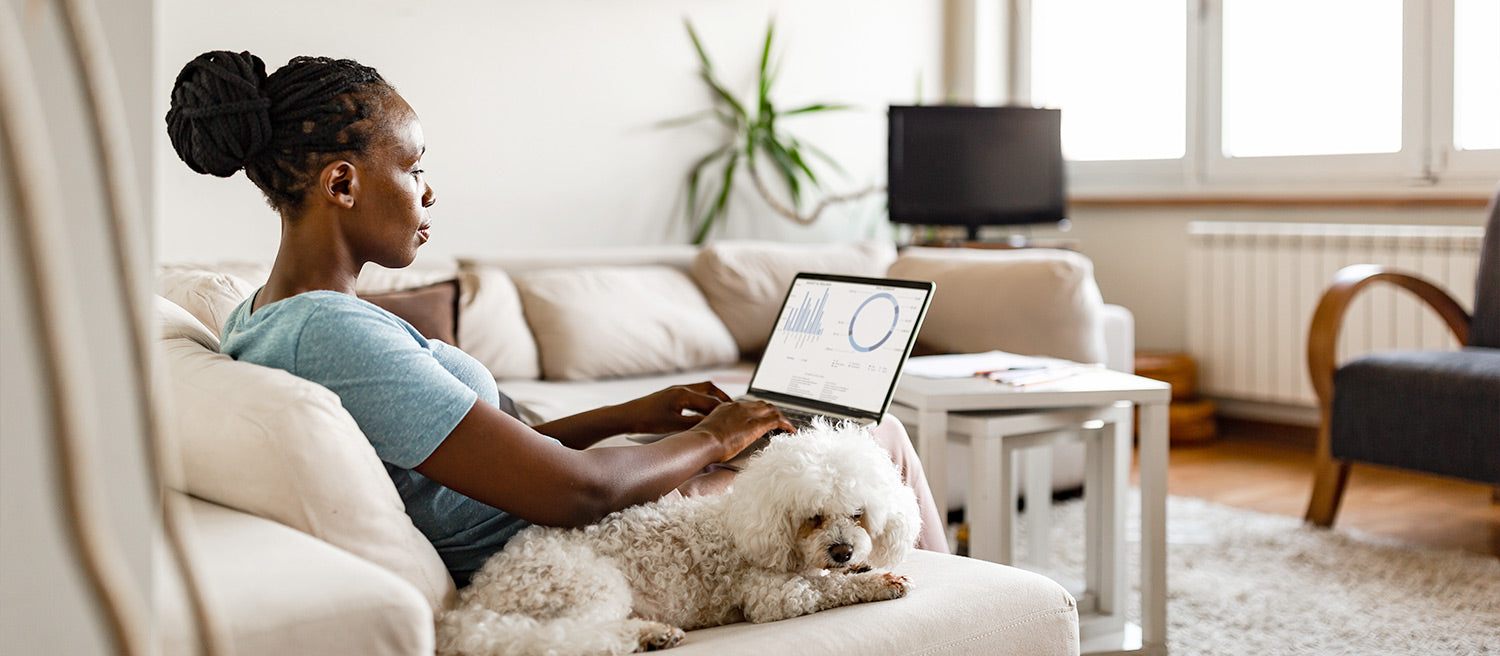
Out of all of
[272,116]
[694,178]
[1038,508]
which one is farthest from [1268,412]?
[272,116]

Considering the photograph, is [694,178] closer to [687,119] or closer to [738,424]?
[687,119]

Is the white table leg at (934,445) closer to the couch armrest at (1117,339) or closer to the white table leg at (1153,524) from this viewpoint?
the white table leg at (1153,524)

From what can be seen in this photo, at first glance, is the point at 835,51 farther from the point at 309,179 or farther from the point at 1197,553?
the point at 309,179

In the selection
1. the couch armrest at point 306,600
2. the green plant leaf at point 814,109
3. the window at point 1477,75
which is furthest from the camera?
the green plant leaf at point 814,109

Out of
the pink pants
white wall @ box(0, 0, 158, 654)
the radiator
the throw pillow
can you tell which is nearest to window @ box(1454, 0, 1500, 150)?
the radiator

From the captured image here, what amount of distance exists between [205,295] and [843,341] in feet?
3.03

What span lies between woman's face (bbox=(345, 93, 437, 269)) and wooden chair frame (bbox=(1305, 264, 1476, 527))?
2390 mm

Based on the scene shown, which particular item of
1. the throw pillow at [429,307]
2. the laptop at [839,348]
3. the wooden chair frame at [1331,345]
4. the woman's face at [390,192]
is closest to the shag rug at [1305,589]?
the wooden chair frame at [1331,345]

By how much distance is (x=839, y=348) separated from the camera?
1.80m

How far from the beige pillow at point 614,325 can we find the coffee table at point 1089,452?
1.06 m

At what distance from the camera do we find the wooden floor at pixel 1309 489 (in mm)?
2996

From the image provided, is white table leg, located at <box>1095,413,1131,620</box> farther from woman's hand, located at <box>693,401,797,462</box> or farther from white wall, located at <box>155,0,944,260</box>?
white wall, located at <box>155,0,944,260</box>

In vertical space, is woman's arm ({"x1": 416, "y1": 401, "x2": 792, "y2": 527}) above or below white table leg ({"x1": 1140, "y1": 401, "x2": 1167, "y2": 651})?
above

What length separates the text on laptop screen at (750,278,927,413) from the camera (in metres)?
1.71
